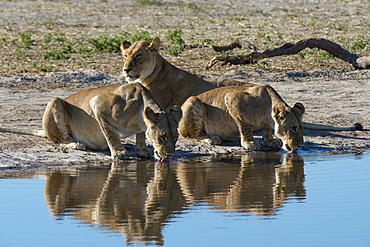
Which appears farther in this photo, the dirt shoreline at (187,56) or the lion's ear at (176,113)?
the dirt shoreline at (187,56)

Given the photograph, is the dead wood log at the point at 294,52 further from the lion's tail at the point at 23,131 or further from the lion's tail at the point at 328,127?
the lion's tail at the point at 23,131

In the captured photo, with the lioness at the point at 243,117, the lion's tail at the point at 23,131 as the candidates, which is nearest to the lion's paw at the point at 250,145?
the lioness at the point at 243,117

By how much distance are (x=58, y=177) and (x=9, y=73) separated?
24.0 feet

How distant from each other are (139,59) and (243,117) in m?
2.12

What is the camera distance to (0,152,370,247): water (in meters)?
6.09

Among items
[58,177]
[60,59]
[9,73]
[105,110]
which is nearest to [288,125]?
[105,110]

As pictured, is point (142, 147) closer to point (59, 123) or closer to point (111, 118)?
point (111, 118)

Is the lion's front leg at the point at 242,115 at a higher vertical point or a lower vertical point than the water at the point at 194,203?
higher

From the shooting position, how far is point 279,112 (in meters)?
9.54

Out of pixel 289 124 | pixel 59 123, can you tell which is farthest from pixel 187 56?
pixel 289 124

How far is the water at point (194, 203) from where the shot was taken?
20.0ft

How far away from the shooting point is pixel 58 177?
856cm

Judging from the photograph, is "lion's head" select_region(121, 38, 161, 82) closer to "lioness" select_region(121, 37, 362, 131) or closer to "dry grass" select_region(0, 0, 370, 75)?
"lioness" select_region(121, 37, 362, 131)

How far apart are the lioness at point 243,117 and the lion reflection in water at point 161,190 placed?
421 mm
